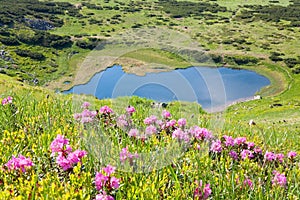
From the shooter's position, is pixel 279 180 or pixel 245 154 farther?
pixel 245 154

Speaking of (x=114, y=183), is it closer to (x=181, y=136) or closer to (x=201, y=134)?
(x=181, y=136)

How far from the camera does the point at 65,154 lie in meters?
4.75

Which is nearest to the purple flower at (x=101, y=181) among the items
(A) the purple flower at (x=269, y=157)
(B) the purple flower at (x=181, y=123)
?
(B) the purple flower at (x=181, y=123)

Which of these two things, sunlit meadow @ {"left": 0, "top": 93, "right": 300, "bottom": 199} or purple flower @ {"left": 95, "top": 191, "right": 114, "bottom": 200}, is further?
sunlit meadow @ {"left": 0, "top": 93, "right": 300, "bottom": 199}

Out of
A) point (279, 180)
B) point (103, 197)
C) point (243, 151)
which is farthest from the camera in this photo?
point (243, 151)

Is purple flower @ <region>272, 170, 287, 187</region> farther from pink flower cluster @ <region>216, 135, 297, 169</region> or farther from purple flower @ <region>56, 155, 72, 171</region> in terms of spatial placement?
purple flower @ <region>56, 155, 72, 171</region>

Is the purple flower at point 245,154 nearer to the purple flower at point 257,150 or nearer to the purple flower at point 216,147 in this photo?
the purple flower at point 257,150

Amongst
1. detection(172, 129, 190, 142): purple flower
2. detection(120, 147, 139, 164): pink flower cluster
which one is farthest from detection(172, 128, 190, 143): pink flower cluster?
detection(120, 147, 139, 164): pink flower cluster

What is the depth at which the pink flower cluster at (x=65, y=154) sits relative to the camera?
450 centimetres

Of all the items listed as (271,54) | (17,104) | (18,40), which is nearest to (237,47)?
(271,54)

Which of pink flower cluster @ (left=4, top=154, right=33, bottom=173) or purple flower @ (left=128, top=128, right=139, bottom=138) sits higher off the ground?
pink flower cluster @ (left=4, top=154, right=33, bottom=173)

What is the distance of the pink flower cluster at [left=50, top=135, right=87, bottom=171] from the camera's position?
4496mm

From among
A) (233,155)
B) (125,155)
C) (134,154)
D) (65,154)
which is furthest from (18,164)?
(233,155)

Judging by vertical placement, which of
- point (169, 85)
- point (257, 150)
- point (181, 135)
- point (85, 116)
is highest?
point (169, 85)
